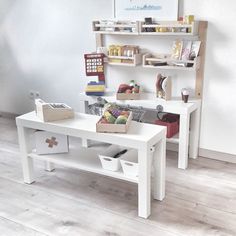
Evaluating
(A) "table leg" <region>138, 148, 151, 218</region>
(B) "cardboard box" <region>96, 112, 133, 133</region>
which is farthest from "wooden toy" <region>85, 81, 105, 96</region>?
(A) "table leg" <region>138, 148, 151, 218</region>

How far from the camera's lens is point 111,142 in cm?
219

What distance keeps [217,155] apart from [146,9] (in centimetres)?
145

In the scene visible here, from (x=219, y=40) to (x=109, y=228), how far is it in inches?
68.2

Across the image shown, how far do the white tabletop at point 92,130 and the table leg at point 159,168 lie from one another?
0.09 meters

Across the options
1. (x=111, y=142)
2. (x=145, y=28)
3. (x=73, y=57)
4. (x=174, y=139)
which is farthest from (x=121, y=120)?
(x=73, y=57)

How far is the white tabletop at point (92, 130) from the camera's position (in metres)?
2.13

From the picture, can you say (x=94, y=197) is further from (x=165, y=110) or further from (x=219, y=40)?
(x=219, y=40)

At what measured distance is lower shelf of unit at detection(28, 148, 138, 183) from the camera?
7.56 feet

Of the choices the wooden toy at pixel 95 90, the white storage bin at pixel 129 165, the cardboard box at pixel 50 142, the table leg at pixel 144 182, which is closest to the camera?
the table leg at pixel 144 182

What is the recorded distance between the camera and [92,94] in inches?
127

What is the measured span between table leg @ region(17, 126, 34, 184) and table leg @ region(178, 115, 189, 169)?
1231mm

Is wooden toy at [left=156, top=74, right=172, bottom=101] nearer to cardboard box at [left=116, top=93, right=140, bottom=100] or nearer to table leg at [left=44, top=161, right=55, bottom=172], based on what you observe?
cardboard box at [left=116, top=93, right=140, bottom=100]

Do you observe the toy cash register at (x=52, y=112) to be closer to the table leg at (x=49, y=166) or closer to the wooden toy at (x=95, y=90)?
the table leg at (x=49, y=166)

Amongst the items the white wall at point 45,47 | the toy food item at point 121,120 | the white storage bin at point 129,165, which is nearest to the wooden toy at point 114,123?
the toy food item at point 121,120
